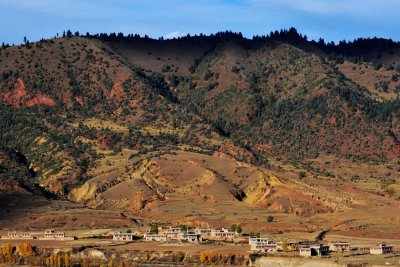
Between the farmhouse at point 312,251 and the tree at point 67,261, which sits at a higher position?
the farmhouse at point 312,251

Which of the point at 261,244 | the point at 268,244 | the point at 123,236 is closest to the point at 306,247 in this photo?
the point at 268,244

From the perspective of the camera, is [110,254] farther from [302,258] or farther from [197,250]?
[302,258]

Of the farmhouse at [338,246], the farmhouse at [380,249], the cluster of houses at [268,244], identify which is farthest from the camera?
the farmhouse at [338,246]

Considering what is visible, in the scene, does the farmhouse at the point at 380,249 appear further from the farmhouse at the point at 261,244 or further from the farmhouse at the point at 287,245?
the farmhouse at the point at 261,244

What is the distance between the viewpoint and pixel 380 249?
18088 cm

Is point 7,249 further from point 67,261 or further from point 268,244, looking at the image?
point 268,244

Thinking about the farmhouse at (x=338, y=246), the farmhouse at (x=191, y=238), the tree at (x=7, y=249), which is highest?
the farmhouse at (x=338, y=246)

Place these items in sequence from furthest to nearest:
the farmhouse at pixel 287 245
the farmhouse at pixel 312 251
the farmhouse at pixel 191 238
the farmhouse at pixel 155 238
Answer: the farmhouse at pixel 155 238
the farmhouse at pixel 191 238
the farmhouse at pixel 287 245
the farmhouse at pixel 312 251

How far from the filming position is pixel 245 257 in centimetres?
17675

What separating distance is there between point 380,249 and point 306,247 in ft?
37.6

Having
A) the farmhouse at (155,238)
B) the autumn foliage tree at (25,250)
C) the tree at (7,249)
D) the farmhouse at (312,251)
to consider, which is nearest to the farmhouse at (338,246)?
the farmhouse at (312,251)

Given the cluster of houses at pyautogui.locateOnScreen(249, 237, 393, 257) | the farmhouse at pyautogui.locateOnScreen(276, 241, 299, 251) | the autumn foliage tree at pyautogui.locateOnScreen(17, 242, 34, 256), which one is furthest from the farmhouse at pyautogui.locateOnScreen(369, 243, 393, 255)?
the autumn foliage tree at pyautogui.locateOnScreen(17, 242, 34, 256)

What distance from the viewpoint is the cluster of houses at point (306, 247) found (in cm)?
17850

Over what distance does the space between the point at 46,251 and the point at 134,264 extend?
18224mm
